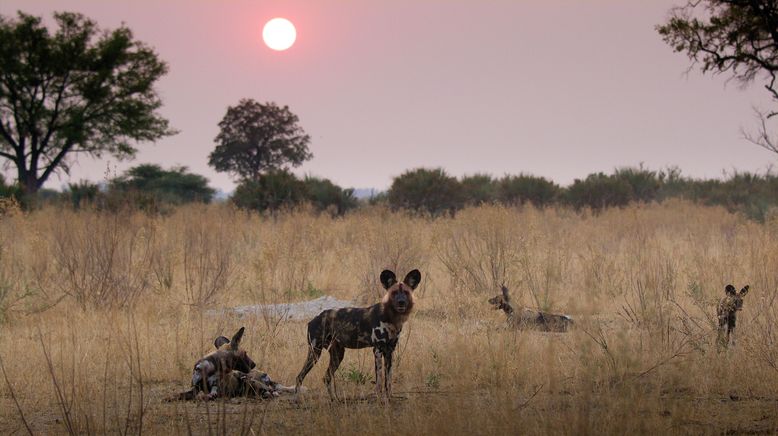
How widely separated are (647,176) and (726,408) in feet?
107

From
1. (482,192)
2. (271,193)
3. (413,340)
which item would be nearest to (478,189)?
(482,192)

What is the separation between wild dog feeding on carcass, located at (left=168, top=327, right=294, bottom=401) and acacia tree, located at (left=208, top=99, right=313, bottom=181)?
141 ft

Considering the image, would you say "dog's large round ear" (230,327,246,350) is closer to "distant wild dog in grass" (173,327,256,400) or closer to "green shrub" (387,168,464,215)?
"distant wild dog in grass" (173,327,256,400)

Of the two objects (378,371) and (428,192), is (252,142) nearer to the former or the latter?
(428,192)

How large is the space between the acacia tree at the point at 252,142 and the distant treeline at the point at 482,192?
1259 cm

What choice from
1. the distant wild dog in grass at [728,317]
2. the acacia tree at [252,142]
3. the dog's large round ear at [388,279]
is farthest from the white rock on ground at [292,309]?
the acacia tree at [252,142]

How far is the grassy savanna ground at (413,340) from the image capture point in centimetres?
564

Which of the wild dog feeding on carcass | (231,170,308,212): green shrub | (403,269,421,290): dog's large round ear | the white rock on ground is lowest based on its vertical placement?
the wild dog feeding on carcass

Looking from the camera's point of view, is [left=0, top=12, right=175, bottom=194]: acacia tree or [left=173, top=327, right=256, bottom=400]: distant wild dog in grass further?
[left=0, top=12, right=175, bottom=194]: acacia tree

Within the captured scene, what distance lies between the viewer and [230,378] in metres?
6.60

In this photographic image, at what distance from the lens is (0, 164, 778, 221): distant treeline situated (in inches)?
1118

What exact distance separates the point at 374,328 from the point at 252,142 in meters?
44.1

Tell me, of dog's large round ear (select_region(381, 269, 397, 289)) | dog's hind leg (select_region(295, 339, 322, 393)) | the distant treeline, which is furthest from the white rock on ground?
the distant treeline

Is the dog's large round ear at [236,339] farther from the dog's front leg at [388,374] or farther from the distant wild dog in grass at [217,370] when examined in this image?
the dog's front leg at [388,374]
